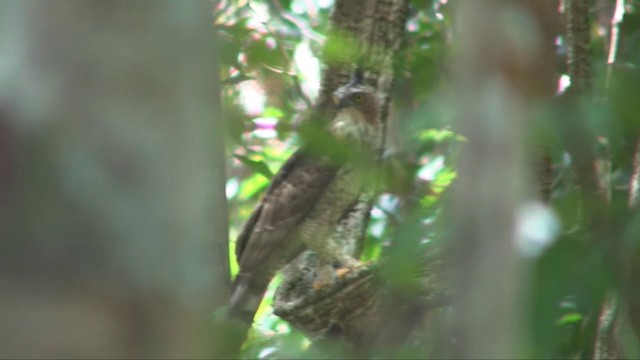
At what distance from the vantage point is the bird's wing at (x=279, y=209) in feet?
8.00

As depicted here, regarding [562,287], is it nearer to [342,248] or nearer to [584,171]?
[584,171]

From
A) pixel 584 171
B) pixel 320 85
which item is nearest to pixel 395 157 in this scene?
pixel 584 171

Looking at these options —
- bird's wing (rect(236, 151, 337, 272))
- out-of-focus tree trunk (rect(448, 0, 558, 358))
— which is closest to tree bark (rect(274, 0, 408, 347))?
bird's wing (rect(236, 151, 337, 272))

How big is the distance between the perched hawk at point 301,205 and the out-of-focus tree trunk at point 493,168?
6.16 ft

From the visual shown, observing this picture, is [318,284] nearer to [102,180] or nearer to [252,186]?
[252,186]

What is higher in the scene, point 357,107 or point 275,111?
point 357,107

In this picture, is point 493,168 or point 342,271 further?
point 342,271

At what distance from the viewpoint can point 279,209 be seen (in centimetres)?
254


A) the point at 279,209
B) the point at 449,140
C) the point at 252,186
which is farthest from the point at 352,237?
the point at 449,140

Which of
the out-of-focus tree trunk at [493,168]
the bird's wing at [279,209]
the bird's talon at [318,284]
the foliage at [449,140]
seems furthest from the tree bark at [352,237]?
the out-of-focus tree trunk at [493,168]

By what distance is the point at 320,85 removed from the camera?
2279 millimetres

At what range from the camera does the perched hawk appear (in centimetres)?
240

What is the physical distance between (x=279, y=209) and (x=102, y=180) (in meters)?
2.18

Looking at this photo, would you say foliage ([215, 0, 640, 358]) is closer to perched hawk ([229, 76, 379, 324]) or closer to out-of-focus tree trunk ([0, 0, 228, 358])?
out-of-focus tree trunk ([0, 0, 228, 358])
